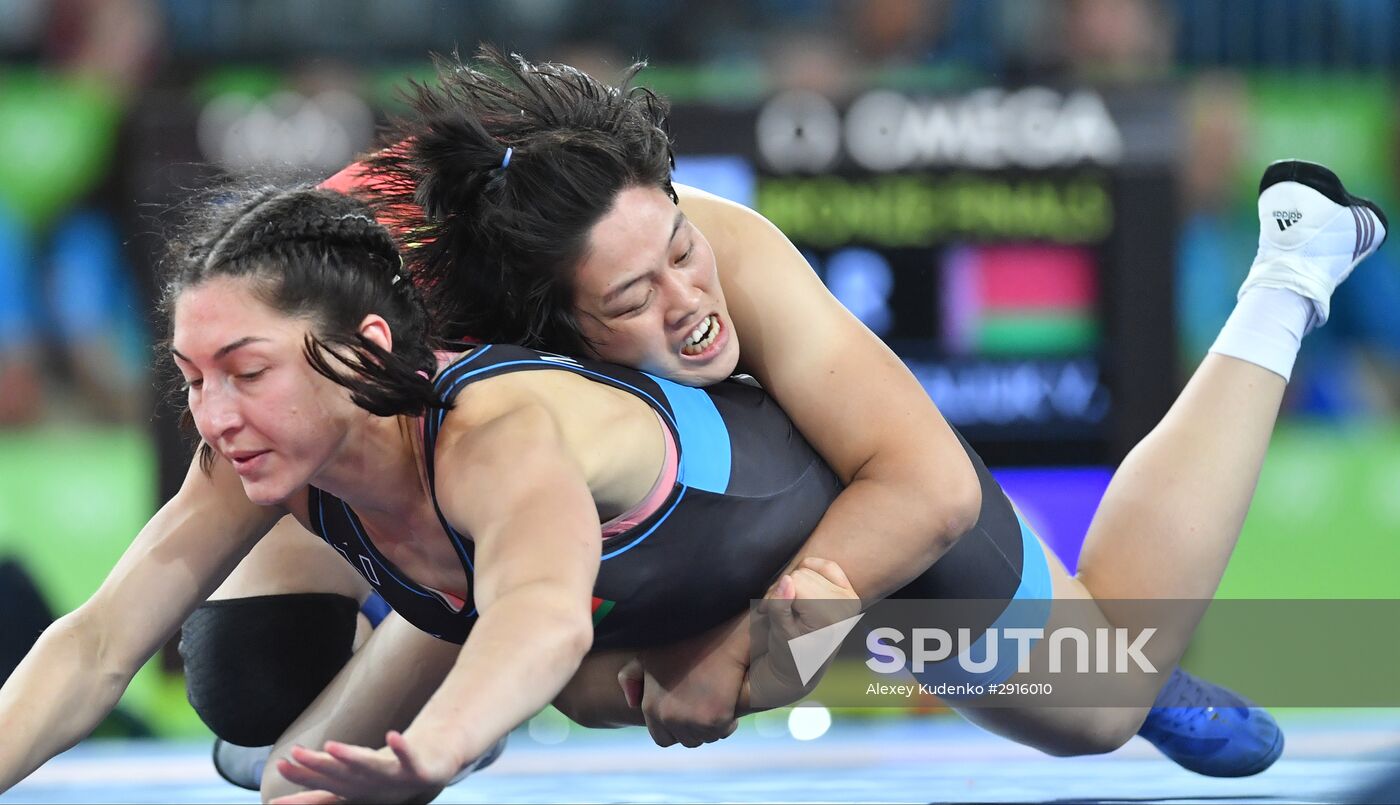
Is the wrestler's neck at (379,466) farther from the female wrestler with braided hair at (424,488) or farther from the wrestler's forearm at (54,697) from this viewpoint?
the wrestler's forearm at (54,697)

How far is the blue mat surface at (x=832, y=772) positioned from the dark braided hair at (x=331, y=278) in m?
1.08

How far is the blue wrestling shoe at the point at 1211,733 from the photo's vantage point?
9.39 feet

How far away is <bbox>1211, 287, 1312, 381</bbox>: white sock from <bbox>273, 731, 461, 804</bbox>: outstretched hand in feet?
5.77

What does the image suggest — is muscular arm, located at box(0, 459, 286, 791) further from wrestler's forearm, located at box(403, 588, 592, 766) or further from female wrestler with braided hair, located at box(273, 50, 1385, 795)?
wrestler's forearm, located at box(403, 588, 592, 766)

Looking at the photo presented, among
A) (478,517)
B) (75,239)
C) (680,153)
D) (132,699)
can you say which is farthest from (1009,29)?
(478,517)

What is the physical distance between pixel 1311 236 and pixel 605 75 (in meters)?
2.41

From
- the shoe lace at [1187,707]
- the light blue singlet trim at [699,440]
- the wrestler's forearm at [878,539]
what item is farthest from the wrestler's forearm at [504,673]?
the shoe lace at [1187,707]

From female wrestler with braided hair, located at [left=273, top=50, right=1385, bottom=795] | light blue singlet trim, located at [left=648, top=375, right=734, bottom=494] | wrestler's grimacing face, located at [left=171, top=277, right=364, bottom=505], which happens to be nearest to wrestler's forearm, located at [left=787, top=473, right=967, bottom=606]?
female wrestler with braided hair, located at [left=273, top=50, right=1385, bottom=795]

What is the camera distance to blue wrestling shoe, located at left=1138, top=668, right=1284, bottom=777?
2.86 m

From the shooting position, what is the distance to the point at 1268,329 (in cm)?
288

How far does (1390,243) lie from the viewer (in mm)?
5129

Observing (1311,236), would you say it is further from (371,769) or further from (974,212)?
(371,769)

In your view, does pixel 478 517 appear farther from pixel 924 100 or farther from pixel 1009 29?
pixel 1009 29

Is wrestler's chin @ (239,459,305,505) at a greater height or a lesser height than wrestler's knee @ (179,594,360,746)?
greater
